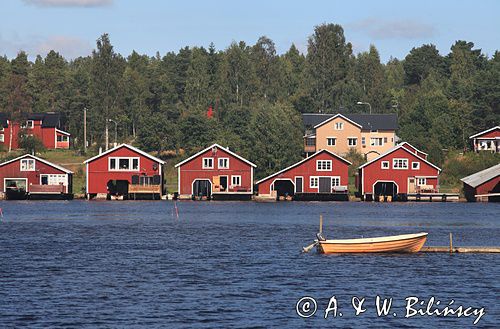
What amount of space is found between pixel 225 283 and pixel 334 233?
108 feet

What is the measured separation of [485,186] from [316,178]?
22.1 m

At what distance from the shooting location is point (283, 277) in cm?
5381

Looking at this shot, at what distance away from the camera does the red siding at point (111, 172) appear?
431 feet

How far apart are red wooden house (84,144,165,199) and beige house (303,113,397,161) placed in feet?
124

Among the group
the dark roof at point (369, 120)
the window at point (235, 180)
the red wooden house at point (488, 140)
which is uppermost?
the dark roof at point (369, 120)

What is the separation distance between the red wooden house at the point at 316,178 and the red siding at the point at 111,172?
14209mm

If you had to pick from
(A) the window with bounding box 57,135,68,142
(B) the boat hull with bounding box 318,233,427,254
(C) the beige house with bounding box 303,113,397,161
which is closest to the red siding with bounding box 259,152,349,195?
(C) the beige house with bounding box 303,113,397,161

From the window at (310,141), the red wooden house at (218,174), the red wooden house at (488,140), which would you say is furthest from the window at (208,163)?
the red wooden house at (488,140)

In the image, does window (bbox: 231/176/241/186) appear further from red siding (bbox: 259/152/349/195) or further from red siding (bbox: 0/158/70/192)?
red siding (bbox: 0/158/70/192)

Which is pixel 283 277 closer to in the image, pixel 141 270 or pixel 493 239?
pixel 141 270

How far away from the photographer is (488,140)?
161m

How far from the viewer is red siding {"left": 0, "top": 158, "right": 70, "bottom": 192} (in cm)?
13388

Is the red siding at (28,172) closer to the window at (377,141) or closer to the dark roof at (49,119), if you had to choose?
the dark roof at (49,119)

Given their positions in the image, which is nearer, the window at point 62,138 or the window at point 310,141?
the window at point 310,141
